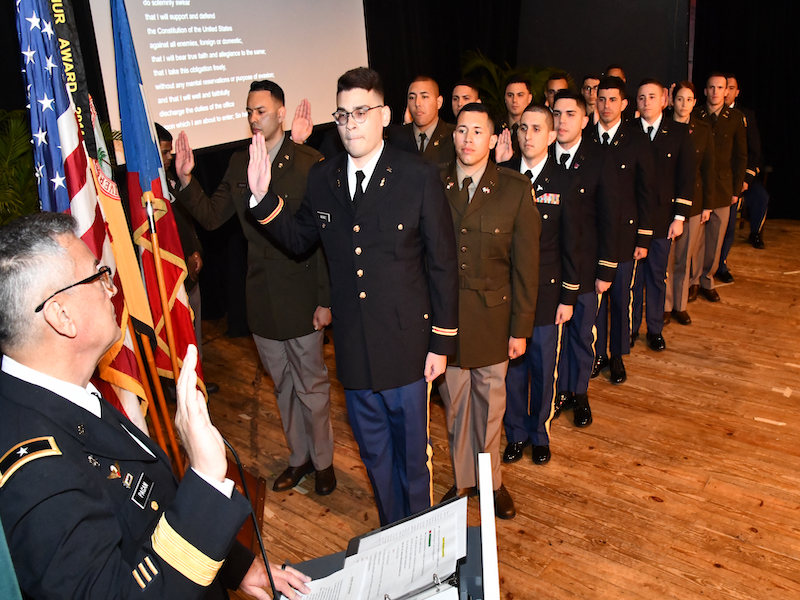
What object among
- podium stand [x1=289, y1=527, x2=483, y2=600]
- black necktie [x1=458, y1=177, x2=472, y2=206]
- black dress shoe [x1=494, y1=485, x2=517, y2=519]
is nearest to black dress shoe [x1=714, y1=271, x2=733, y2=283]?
black dress shoe [x1=494, y1=485, x2=517, y2=519]

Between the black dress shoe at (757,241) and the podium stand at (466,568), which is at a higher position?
the podium stand at (466,568)

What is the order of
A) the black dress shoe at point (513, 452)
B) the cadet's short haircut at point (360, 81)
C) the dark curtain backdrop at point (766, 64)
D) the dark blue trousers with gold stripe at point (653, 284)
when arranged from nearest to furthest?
the cadet's short haircut at point (360, 81) < the black dress shoe at point (513, 452) < the dark blue trousers with gold stripe at point (653, 284) < the dark curtain backdrop at point (766, 64)

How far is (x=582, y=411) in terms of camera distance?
131 inches

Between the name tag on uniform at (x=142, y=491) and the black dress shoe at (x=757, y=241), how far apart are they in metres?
6.40

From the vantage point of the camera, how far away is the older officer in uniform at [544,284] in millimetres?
2742

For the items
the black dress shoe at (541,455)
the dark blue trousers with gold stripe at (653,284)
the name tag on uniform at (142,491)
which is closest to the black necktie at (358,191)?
the name tag on uniform at (142,491)

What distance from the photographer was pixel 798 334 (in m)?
4.23

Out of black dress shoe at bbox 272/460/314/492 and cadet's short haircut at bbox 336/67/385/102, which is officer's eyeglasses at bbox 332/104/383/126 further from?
black dress shoe at bbox 272/460/314/492

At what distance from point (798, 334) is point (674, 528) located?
244 cm

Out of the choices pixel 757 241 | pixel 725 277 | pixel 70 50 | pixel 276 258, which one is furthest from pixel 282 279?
pixel 757 241

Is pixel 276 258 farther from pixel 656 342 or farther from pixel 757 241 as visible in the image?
pixel 757 241

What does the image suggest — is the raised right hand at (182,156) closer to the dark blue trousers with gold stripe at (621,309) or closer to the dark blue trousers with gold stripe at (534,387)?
the dark blue trousers with gold stripe at (534,387)

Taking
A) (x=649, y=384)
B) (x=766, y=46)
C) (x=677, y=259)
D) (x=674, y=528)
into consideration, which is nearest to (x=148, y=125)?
(x=674, y=528)

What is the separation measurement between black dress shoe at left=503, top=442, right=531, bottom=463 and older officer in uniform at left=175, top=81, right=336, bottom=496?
0.85 meters
